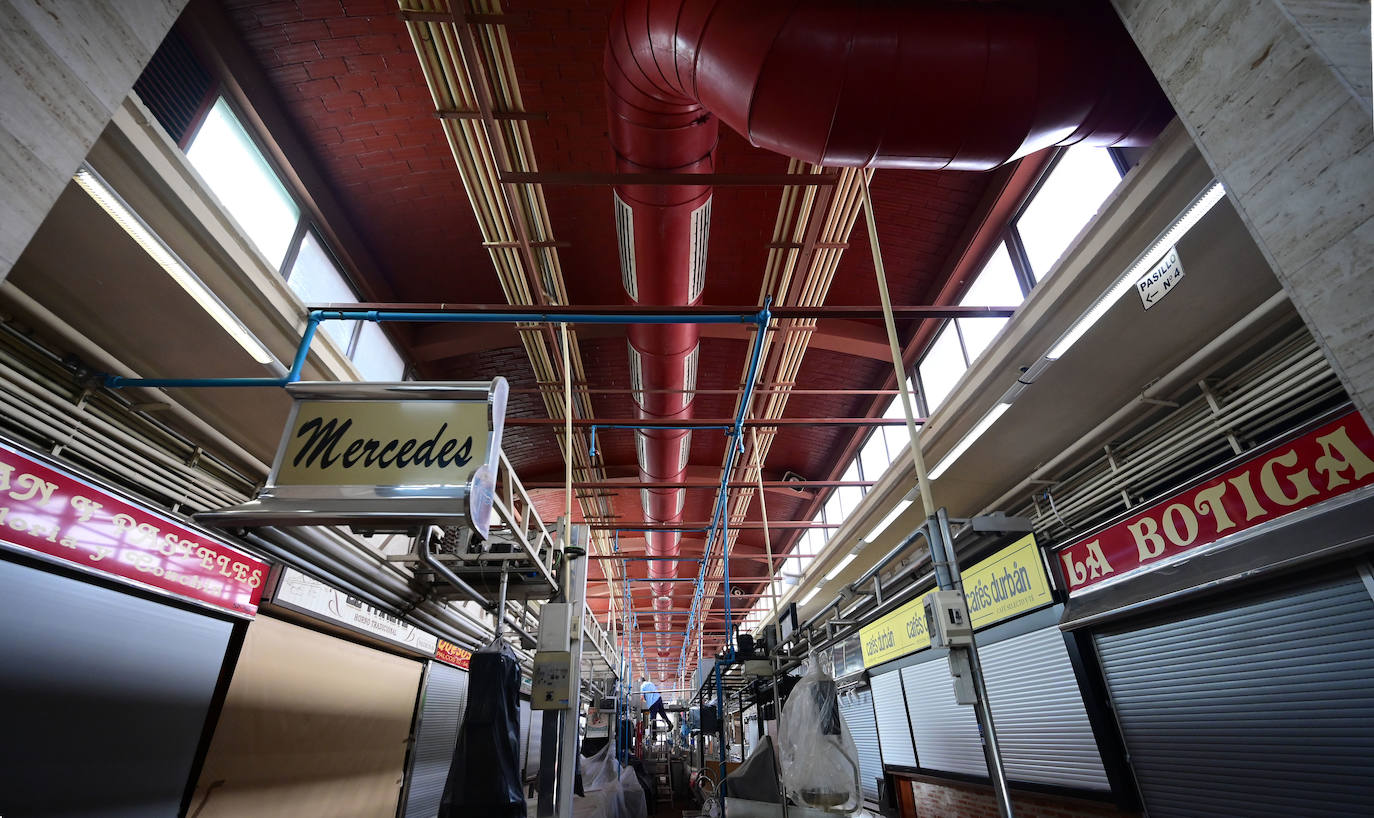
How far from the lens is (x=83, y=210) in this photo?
2.76m

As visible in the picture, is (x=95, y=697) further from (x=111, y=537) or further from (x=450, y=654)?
(x=450, y=654)

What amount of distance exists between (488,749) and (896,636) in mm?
6146

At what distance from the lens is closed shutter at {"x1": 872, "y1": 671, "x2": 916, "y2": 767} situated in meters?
8.31

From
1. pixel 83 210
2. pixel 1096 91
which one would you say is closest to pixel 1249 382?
pixel 1096 91

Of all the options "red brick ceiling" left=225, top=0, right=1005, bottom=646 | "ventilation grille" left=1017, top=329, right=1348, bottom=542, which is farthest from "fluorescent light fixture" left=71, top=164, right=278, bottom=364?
"ventilation grille" left=1017, top=329, right=1348, bottom=542

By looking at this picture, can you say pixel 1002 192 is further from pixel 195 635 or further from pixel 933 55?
pixel 195 635

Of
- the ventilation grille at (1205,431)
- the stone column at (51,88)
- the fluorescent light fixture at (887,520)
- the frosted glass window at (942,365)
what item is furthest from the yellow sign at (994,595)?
the stone column at (51,88)

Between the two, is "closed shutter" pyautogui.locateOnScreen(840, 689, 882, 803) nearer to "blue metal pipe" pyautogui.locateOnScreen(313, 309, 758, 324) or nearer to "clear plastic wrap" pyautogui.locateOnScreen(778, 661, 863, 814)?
"clear plastic wrap" pyautogui.locateOnScreen(778, 661, 863, 814)

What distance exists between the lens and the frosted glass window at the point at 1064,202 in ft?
13.8

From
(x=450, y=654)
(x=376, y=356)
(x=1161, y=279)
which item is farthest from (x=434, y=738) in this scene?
(x=1161, y=279)

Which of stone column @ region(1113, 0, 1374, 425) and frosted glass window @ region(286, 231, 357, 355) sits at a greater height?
frosted glass window @ region(286, 231, 357, 355)

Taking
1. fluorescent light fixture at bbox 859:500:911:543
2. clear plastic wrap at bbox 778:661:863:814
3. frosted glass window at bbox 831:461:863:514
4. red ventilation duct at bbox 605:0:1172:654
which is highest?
frosted glass window at bbox 831:461:863:514

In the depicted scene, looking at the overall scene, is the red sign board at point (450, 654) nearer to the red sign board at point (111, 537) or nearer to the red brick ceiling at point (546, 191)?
the red brick ceiling at point (546, 191)

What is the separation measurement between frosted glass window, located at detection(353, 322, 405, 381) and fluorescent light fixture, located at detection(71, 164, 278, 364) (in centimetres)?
184
